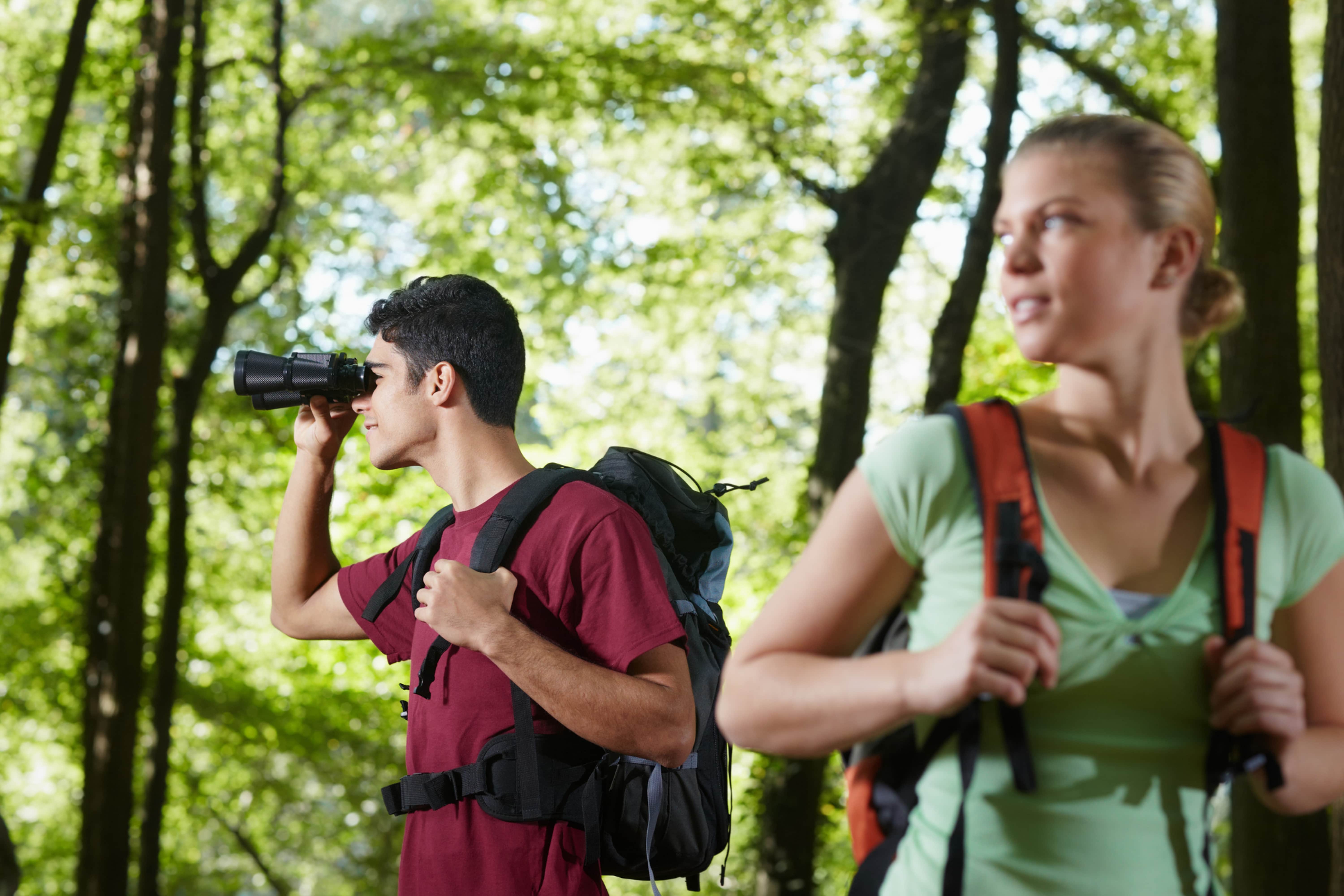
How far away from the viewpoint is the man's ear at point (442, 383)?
2.66 m

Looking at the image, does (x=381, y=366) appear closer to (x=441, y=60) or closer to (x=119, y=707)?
(x=119, y=707)

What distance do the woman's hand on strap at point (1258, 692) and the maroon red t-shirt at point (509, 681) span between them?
4.03ft

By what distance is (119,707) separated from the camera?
7.66m

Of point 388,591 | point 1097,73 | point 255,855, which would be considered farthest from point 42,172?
point 255,855

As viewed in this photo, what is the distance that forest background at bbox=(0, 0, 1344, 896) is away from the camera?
284 inches

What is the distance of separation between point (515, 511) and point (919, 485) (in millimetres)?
1282

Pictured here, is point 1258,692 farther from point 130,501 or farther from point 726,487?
point 130,501

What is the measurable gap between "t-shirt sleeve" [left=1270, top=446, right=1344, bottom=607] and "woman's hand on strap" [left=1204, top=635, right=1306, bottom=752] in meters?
0.15

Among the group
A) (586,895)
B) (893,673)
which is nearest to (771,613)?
(893,673)

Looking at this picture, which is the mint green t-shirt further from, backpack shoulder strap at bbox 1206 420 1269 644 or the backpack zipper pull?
the backpack zipper pull

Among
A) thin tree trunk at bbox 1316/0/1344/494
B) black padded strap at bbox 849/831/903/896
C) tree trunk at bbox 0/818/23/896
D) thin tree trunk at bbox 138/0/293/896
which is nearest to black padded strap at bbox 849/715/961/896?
black padded strap at bbox 849/831/903/896

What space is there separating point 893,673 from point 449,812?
136cm

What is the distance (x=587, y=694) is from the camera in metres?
2.23

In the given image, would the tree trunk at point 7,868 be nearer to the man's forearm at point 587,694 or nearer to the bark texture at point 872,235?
the man's forearm at point 587,694
